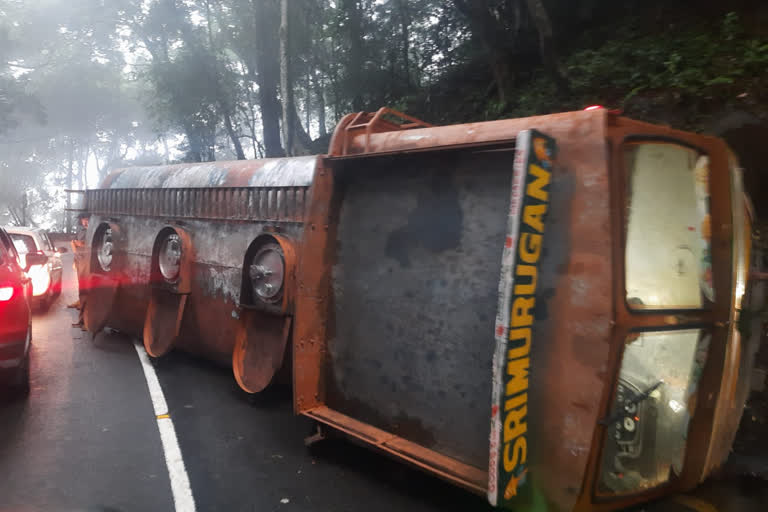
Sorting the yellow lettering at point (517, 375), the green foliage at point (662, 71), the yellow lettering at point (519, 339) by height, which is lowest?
the yellow lettering at point (517, 375)

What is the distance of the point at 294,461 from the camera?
4184 millimetres

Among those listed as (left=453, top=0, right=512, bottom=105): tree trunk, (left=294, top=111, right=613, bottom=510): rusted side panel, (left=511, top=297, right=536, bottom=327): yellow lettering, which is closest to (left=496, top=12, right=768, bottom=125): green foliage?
(left=453, top=0, right=512, bottom=105): tree trunk

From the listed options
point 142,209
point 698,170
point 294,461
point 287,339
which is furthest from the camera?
point 142,209

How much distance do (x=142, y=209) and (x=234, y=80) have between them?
23561 millimetres

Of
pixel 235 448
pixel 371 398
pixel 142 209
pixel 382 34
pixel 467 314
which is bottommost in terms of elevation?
pixel 235 448

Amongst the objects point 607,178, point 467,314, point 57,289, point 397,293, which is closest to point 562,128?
point 607,178

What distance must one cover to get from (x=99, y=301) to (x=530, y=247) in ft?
22.5

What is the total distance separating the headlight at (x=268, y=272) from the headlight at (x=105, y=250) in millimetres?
3649

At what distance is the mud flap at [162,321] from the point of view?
637cm

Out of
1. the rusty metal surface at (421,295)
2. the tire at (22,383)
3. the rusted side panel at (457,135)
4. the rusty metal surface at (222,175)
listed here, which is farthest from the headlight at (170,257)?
the rusted side panel at (457,135)

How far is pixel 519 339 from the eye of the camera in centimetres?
279

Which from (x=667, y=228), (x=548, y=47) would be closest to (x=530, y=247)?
(x=667, y=228)

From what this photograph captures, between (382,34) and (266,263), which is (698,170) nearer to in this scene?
(266,263)

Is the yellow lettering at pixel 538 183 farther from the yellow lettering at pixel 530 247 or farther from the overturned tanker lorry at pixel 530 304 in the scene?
the yellow lettering at pixel 530 247
